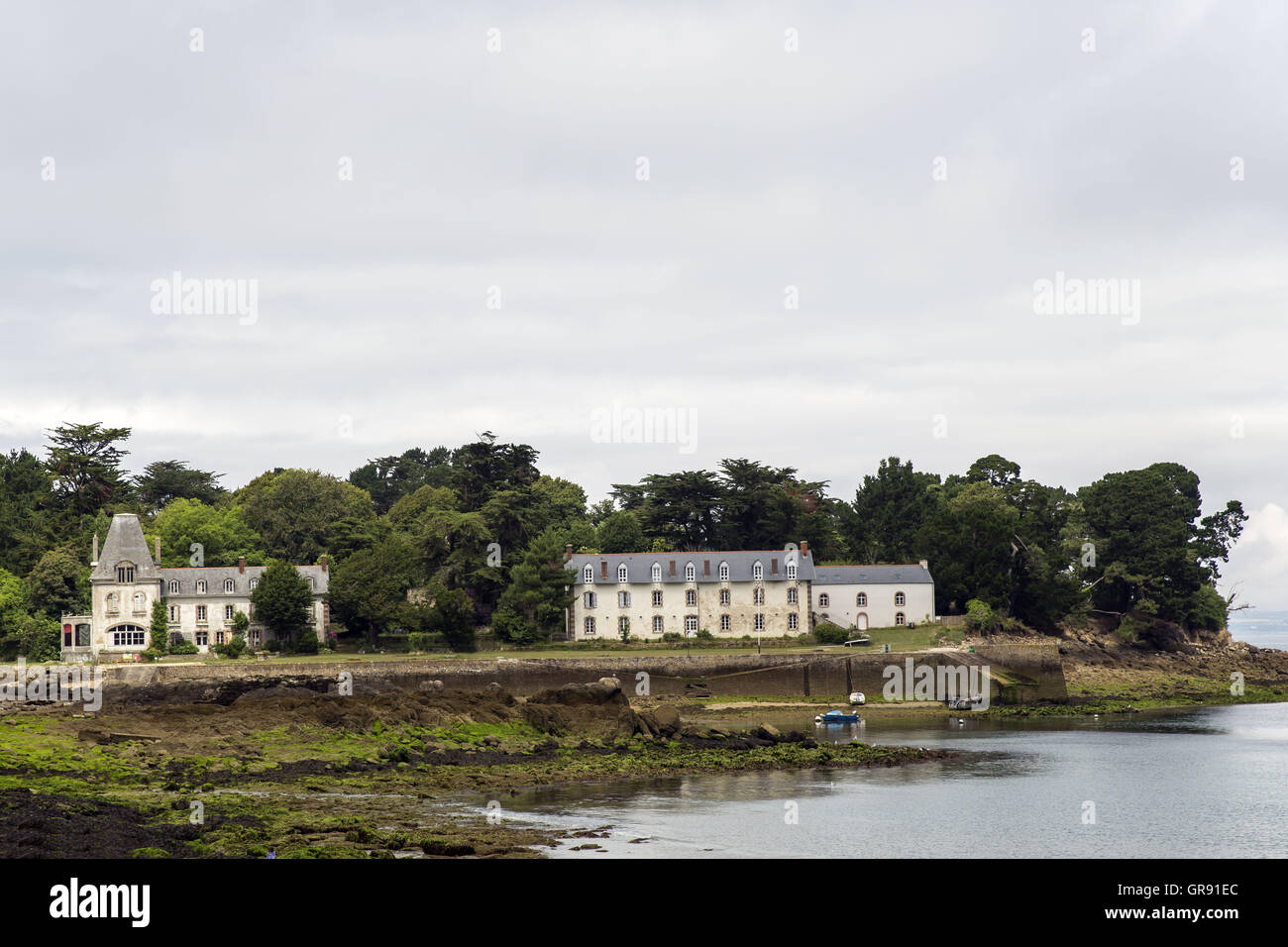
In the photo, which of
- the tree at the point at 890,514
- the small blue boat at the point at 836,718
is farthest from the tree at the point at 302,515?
the small blue boat at the point at 836,718

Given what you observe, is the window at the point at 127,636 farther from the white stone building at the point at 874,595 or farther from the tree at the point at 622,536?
the white stone building at the point at 874,595

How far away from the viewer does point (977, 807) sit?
40.4 metres

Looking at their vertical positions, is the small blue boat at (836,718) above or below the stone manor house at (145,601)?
below

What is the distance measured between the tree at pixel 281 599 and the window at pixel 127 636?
7834 millimetres

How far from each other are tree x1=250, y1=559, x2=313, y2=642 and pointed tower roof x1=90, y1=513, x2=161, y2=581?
775 cm

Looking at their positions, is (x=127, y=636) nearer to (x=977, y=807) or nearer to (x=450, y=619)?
(x=450, y=619)

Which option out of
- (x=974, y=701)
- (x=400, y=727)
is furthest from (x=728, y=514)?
(x=400, y=727)

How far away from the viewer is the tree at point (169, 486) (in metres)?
131

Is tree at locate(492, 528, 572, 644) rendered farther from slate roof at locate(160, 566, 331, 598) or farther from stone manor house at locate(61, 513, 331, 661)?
slate roof at locate(160, 566, 331, 598)

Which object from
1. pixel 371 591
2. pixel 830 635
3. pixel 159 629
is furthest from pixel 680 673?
pixel 159 629

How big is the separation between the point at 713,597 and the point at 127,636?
1634 inches

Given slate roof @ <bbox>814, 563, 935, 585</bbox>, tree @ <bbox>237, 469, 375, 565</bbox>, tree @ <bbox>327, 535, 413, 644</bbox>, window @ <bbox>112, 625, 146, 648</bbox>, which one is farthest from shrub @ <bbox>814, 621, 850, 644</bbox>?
window @ <bbox>112, 625, 146, 648</bbox>

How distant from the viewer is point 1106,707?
75.3m

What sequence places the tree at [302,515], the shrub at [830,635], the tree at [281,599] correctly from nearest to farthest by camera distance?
the shrub at [830,635] < the tree at [281,599] < the tree at [302,515]
